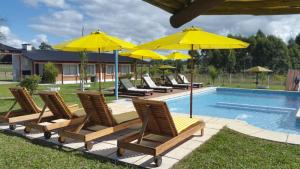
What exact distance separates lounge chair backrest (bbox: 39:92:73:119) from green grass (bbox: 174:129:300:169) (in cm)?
322

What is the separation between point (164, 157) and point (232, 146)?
63.3 inches

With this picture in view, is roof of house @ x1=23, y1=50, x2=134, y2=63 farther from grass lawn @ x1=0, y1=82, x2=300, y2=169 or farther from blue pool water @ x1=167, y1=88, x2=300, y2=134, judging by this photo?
grass lawn @ x1=0, y1=82, x2=300, y2=169

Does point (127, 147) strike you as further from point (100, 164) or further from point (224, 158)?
point (224, 158)

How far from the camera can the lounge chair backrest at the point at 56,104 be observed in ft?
20.9

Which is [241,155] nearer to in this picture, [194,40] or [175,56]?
[194,40]

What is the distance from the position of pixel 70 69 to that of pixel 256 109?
75.1 feet

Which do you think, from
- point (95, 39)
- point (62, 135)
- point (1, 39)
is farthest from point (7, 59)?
point (62, 135)

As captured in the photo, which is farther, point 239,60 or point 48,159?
point 239,60

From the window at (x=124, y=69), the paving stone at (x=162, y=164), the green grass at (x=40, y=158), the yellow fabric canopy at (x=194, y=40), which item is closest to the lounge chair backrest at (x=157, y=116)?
the paving stone at (x=162, y=164)

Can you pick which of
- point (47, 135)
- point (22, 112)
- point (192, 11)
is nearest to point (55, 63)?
point (22, 112)

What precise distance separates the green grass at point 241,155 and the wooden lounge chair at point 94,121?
1815 mm

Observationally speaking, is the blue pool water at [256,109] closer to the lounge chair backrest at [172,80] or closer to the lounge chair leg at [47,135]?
the lounge chair backrest at [172,80]

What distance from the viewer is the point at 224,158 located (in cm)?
501

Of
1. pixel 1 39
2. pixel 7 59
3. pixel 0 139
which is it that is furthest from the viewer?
pixel 7 59
